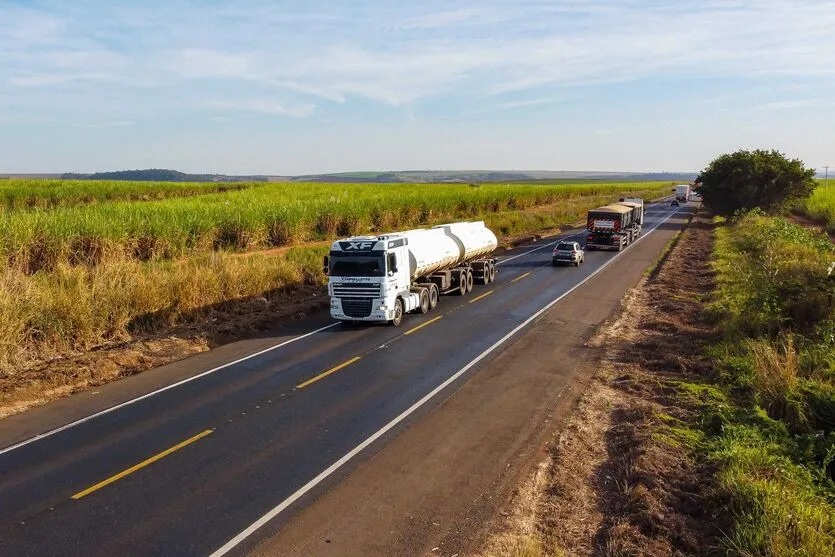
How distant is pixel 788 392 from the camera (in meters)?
12.4

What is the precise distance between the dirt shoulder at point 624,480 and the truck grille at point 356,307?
805cm

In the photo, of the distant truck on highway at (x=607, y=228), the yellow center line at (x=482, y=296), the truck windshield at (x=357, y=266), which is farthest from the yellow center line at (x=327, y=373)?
the distant truck on highway at (x=607, y=228)

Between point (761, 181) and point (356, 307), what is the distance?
48553mm

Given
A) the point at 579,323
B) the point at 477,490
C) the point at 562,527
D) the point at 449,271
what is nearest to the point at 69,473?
the point at 477,490

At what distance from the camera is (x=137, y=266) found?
2369 centimetres

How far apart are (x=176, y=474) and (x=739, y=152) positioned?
62.4 metres

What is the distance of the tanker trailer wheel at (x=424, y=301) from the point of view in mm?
23672

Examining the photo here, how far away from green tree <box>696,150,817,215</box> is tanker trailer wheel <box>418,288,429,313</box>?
143 feet

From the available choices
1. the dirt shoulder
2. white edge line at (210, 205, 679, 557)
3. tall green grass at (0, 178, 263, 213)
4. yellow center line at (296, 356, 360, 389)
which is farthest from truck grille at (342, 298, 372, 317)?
tall green grass at (0, 178, 263, 213)

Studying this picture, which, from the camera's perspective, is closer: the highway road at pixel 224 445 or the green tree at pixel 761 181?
the highway road at pixel 224 445

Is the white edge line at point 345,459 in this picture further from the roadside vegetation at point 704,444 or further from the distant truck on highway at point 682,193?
the distant truck on highway at point 682,193

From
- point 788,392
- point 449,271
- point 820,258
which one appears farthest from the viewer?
point 449,271

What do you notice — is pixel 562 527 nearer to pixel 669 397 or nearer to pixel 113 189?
pixel 669 397

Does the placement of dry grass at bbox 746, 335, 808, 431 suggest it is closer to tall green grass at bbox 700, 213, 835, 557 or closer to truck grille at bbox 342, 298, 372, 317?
tall green grass at bbox 700, 213, 835, 557
